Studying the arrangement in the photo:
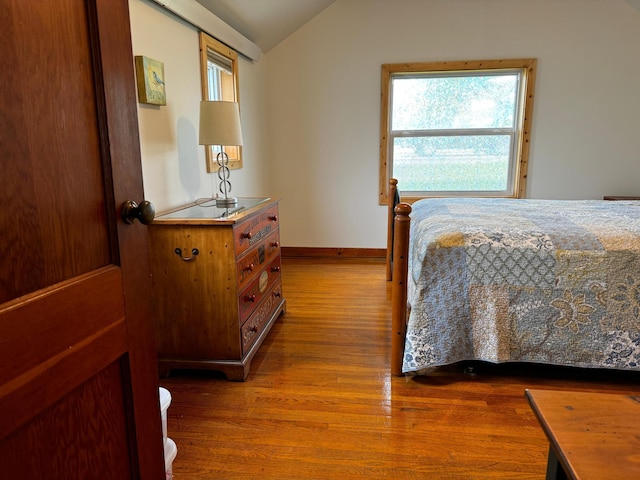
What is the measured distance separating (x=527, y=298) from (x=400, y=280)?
0.59 m

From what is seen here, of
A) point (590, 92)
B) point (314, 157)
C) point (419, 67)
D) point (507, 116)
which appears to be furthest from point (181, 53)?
point (590, 92)

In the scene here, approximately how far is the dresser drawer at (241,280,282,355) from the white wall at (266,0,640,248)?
1870 millimetres

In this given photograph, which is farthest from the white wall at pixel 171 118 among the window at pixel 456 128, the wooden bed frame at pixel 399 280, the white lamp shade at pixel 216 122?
the window at pixel 456 128

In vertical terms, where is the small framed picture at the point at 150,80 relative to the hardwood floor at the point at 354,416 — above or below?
above

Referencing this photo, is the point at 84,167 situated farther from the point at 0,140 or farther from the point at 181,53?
the point at 181,53

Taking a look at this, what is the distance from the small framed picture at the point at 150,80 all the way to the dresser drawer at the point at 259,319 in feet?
4.03

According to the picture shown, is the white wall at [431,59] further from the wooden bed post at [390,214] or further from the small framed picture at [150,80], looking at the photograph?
the small framed picture at [150,80]

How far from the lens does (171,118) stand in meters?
2.52

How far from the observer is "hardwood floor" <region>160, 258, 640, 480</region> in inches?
63.9

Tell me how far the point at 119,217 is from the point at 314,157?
3760 mm

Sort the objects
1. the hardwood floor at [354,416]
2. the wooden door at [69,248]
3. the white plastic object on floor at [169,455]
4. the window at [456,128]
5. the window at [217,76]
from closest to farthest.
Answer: the wooden door at [69,248]
the white plastic object on floor at [169,455]
the hardwood floor at [354,416]
the window at [217,76]
the window at [456,128]

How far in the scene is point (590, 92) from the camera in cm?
410

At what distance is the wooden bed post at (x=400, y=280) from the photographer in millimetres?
2096

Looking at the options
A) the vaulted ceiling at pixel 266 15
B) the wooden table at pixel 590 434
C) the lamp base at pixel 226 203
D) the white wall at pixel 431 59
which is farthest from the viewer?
the white wall at pixel 431 59
